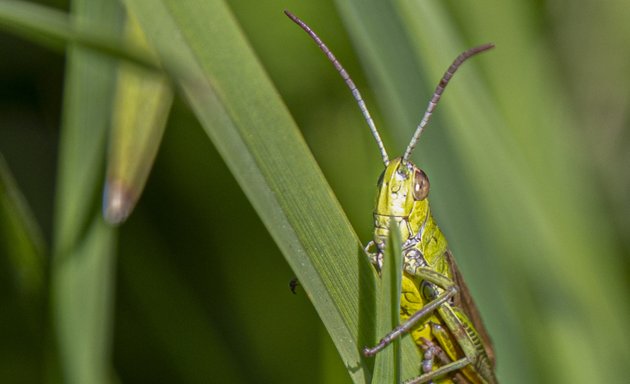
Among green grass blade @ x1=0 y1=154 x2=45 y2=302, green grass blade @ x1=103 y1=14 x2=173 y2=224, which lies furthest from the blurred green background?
green grass blade @ x1=103 y1=14 x2=173 y2=224

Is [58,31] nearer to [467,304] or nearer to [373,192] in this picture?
[373,192]

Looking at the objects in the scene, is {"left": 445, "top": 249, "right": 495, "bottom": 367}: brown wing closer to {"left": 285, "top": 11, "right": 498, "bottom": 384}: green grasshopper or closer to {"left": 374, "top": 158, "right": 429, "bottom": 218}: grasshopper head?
{"left": 285, "top": 11, "right": 498, "bottom": 384}: green grasshopper

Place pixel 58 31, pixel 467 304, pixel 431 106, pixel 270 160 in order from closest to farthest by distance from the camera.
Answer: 1. pixel 270 160
2. pixel 58 31
3. pixel 431 106
4. pixel 467 304

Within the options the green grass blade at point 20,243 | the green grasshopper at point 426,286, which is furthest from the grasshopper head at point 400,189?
the green grass blade at point 20,243

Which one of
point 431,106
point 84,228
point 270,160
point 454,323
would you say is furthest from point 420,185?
point 84,228

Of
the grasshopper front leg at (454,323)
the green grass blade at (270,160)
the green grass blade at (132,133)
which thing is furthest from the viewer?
the grasshopper front leg at (454,323)

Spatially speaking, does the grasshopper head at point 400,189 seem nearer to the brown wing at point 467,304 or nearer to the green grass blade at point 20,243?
the brown wing at point 467,304

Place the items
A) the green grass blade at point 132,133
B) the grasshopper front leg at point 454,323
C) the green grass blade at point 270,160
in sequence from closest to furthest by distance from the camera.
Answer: the green grass blade at point 270,160
the green grass blade at point 132,133
the grasshopper front leg at point 454,323
